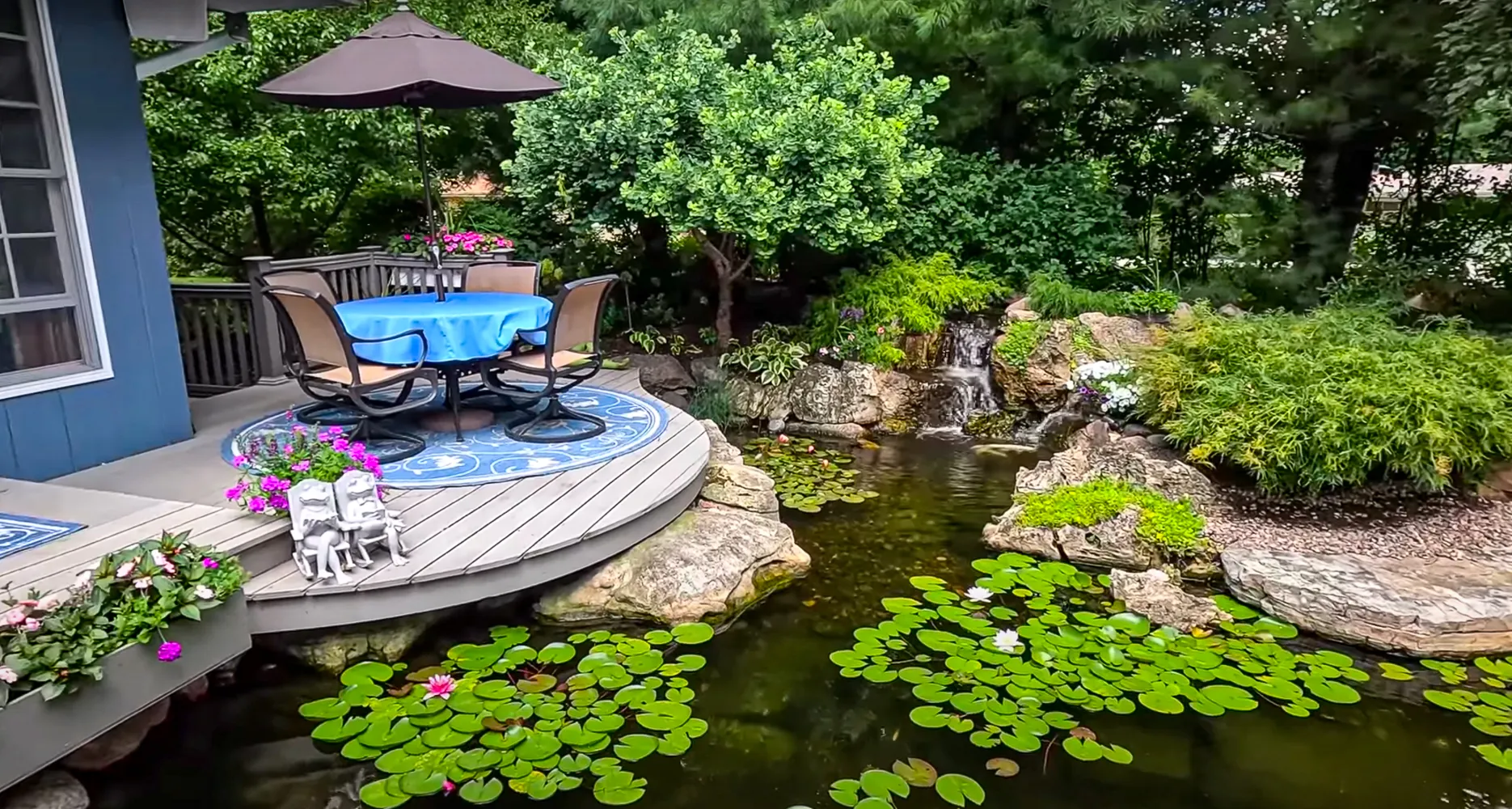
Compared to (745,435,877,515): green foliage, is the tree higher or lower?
higher

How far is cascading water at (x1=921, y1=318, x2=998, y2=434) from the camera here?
275 inches

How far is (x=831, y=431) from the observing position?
22.6 ft

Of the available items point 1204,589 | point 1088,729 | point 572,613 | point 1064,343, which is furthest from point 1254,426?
point 572,613

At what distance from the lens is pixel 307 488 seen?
3133 mm

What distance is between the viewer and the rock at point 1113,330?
6.65m

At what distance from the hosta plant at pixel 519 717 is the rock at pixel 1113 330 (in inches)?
173

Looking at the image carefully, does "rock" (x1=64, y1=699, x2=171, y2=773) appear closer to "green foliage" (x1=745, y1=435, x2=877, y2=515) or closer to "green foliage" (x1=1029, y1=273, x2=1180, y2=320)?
"green foliage" (x1=745, y1=435, x2=877, y2=515)

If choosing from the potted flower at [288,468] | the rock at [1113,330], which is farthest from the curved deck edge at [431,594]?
the rock at [1113,330]

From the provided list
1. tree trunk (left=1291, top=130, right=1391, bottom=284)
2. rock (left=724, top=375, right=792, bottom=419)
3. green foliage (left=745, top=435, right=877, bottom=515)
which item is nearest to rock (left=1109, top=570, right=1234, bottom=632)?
green foliage (left=745, top=435, right=877, bottom=515)

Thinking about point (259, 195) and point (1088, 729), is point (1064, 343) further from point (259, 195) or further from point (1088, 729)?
point (259, 195)

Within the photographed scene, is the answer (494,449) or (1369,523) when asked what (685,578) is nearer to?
(494,449)

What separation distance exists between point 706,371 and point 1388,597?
485 cm

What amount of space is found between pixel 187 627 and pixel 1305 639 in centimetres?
421

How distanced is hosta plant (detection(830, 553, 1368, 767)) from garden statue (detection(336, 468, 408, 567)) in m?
1.78
